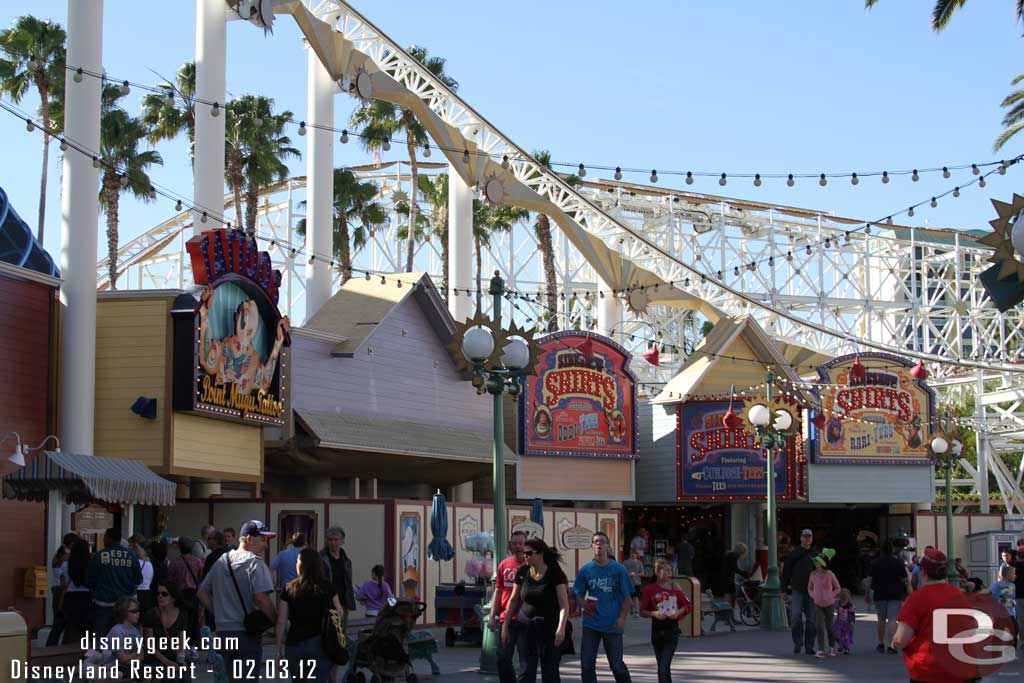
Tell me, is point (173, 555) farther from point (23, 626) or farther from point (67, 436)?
point (23, 626)

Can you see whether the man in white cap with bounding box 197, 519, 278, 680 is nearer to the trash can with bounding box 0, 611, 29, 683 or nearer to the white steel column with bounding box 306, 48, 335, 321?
the trash can with bounding box 0, 611, 29, 683

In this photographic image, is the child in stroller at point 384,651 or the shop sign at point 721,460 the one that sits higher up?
the shop sign at point 721,460

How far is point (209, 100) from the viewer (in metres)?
25.7

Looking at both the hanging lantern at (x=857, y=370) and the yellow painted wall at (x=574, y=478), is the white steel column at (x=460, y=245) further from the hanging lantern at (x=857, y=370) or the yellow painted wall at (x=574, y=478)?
the hanging lantern at (x=857, y=370)

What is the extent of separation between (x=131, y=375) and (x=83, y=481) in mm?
4800

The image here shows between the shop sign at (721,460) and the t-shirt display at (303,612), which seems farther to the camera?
the shop sign at (721,460)

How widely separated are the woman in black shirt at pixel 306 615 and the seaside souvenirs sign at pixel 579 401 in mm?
22359

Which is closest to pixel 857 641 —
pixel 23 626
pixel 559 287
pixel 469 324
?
pixel 469 324

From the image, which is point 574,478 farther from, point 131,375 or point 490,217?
point 490,217

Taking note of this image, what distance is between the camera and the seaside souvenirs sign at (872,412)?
37.2 m

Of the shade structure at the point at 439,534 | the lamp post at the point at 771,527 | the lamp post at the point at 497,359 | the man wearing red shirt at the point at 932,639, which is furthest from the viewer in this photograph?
the lamp post at the point at 771,527

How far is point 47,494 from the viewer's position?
18.8 m

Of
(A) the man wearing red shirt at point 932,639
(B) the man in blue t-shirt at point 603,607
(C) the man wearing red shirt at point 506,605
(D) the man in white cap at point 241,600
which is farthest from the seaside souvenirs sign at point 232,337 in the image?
(A) the man wearing red shirt at point 932,639

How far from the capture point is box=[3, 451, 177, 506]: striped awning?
59.6 ft
